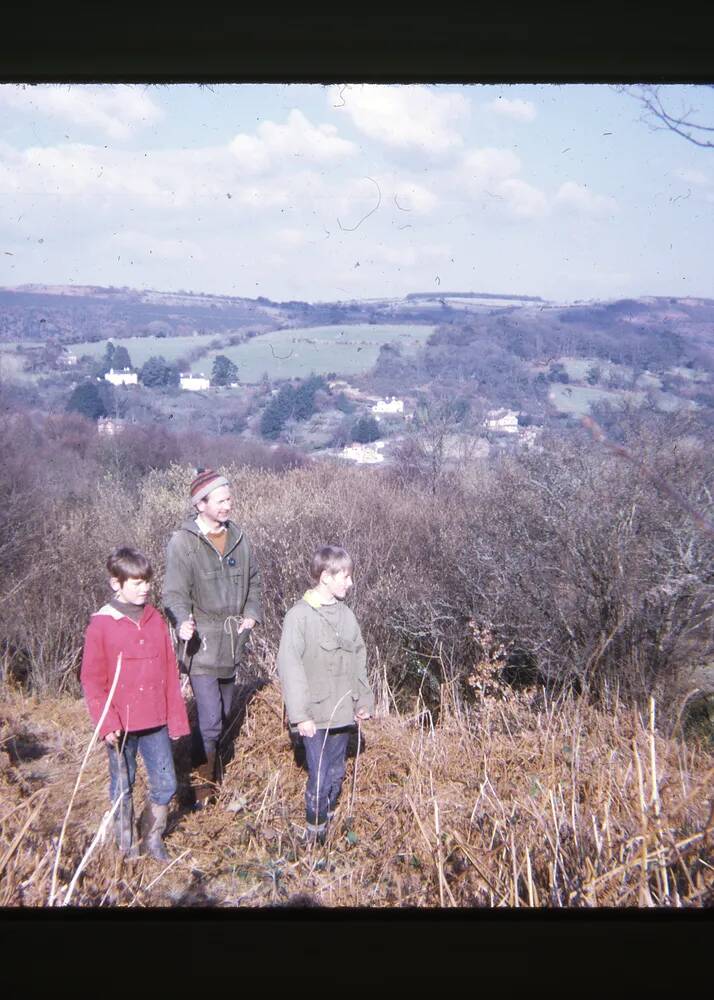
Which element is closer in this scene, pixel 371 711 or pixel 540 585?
pixel 371 711

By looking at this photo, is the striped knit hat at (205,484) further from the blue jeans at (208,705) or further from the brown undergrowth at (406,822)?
the brown undergrowth at (406,822)

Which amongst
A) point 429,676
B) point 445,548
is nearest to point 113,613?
point 445,548

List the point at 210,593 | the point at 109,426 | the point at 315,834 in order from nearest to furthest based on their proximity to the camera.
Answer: the point at 315,834, the point at 210,593, the point at 109,426

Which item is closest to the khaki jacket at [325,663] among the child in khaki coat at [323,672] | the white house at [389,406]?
the child in khaki coat at [323,672]

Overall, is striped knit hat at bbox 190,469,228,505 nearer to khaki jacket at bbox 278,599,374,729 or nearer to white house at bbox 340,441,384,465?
khaki jacket at bbox 278,599,374,729

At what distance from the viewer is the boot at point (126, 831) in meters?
3.17

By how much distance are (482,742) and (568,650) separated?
103 inches

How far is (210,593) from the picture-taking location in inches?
149

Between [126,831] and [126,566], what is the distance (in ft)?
3.32

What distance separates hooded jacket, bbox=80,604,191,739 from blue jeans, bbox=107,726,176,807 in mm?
76

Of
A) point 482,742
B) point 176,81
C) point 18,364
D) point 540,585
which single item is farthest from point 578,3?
point 540,585

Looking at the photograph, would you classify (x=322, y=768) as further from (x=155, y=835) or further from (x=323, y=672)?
(x=155, y=835)

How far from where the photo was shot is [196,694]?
152 inches
